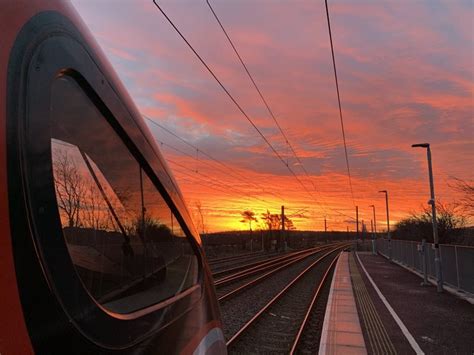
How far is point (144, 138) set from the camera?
7.34 feet

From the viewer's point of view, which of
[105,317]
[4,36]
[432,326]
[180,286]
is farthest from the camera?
[432,326]

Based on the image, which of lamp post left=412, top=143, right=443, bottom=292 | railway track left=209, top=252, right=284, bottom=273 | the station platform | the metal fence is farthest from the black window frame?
railway track left=209, top=252, right=284, bottom=273

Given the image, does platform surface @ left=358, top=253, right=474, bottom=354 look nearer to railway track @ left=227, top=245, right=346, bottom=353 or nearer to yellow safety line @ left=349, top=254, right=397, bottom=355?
yellow safety line @ left=349, top=254, right=397, bottom=355

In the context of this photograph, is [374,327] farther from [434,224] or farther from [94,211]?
[94,211]

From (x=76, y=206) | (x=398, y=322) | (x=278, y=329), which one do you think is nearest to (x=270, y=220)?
(x=398, y=322)

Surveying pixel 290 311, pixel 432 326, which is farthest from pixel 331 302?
pixel 432 326

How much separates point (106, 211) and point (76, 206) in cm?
27

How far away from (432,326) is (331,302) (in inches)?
163

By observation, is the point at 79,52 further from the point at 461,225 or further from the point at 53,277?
the point at 461,225

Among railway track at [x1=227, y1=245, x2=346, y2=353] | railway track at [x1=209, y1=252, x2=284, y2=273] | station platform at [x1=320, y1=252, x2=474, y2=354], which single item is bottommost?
railway track at [x1=227, y1=245, x2=346, y2=353]

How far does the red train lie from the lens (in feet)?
4.04

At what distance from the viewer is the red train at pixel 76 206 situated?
123 centimetres

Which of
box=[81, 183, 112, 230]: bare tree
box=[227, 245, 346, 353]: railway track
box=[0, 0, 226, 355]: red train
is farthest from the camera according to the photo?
box=[227, 245, 346, 353]: railway track

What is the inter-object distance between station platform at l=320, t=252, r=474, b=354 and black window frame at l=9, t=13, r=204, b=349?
295 inches
